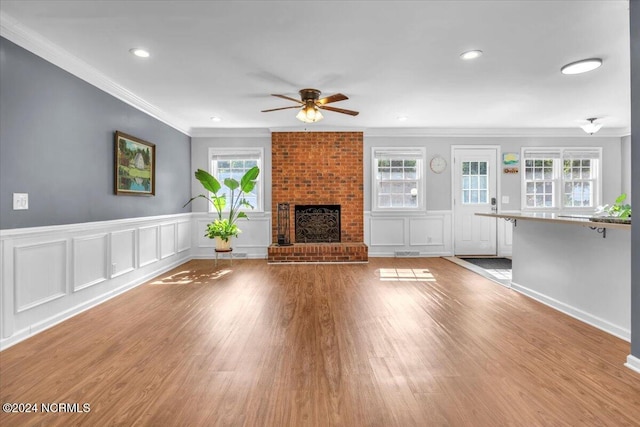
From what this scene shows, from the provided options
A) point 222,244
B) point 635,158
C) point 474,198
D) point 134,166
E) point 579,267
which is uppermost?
point 134,166

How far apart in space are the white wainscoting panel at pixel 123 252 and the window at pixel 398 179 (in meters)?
4.25

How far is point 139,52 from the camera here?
9.67ft

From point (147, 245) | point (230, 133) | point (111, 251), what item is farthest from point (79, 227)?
point (230, 133)

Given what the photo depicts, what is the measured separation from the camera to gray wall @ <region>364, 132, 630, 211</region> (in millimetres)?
6355

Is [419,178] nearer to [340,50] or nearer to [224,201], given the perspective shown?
[224,201]

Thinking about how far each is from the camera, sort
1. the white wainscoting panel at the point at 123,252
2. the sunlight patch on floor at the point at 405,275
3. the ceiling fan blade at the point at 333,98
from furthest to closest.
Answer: the sunlight patch on floor at the point at 405,275 → the white wainscoting panel at the point at 123,252 → the ceiling fan blade at the point at 333,98

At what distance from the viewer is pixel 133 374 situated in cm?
198

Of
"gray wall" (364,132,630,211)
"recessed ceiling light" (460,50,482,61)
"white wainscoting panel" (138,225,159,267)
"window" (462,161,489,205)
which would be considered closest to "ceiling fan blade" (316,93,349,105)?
"recessed ceiling light" (460,50,482,61)

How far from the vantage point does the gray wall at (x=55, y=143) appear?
97.0 inches

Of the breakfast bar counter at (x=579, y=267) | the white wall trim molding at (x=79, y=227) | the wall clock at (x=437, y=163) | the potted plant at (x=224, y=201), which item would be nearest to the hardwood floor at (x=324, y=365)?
the breakfast bar counter at (x=579, y=267)

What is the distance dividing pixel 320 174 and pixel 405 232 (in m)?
2.07

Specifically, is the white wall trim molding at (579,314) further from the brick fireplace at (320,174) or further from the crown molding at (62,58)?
the crown molding at (62,58)

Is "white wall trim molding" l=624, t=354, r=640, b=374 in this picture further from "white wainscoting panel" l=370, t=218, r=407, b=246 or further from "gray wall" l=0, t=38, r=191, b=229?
"gray wall" l=0, t=38, r=191, b=229

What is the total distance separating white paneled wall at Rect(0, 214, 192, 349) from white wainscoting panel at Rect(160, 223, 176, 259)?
0.94 ft
